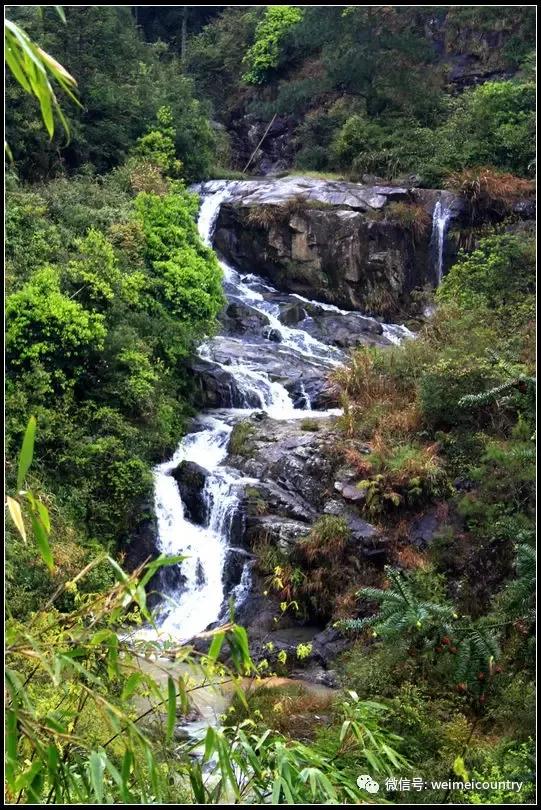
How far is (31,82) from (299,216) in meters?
15.6

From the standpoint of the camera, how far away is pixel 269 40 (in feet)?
75.1

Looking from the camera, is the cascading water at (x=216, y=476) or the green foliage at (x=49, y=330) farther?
the green foliage at (x=49, y=330)

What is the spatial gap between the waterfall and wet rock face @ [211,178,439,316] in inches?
6.3

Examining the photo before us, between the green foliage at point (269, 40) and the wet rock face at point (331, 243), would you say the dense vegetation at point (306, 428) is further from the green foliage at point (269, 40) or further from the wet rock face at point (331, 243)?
the wet rock face at point (331, 243)

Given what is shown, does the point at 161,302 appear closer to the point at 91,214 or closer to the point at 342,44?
the point at 91,214

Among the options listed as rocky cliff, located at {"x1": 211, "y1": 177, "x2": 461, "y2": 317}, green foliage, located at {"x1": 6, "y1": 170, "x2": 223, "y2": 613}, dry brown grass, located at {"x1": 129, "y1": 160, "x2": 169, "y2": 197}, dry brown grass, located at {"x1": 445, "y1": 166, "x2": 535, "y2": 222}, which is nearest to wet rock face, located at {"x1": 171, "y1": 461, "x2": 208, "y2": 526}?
green foliage, located at {"x1": 6, "y1": 170, "x2": 223, "y2": 613}

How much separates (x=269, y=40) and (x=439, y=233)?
30.5ft

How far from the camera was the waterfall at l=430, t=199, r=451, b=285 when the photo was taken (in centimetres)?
1680

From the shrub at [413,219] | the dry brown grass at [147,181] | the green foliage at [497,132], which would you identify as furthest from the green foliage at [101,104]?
the green foliage at [497,132]

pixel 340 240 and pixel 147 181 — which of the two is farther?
pixel 340 240

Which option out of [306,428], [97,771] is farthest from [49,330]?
[97,771]

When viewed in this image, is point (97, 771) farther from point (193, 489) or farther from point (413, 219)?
point (413, 219)

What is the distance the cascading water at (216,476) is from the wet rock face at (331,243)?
1240 mm

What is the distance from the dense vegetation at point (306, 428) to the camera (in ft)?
10.7
